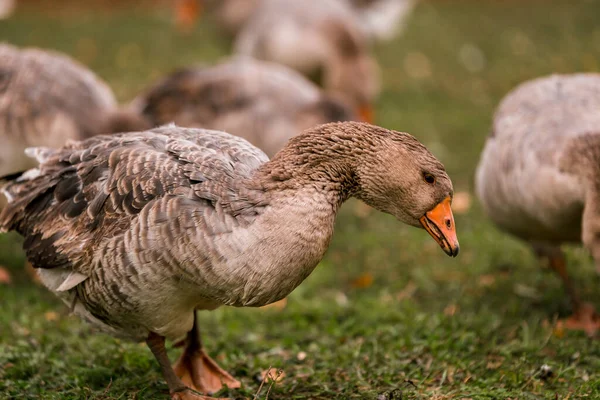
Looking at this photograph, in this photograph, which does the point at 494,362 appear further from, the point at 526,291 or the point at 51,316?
the point at 51,316

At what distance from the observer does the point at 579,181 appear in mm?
4516

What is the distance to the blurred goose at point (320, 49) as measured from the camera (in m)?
9.16

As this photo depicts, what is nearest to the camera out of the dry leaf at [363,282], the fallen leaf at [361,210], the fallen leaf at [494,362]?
the fallen leaf at [494,362]

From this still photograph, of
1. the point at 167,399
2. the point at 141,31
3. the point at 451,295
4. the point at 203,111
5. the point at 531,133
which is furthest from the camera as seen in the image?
the point at 141,31

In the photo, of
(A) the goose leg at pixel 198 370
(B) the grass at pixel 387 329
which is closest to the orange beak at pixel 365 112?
(B) the grass at pixel 387 329

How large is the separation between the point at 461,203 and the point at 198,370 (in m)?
4.25

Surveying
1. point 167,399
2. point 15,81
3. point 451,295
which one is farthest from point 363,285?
point 15,81

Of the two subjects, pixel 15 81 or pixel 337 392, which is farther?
pixel 15 81

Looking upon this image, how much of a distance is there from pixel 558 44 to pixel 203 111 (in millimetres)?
8266

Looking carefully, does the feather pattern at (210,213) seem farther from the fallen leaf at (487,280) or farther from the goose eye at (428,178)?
the fallen leaf at (487,280)

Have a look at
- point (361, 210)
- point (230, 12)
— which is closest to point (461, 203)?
point (361, 210)

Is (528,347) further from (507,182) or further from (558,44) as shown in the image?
(558,44)

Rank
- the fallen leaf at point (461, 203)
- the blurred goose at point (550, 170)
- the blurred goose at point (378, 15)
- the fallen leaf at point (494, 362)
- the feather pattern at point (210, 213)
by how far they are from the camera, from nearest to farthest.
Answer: the feather pattern at point (210, 213) < the fallen leaf at point (494, 362) < the blurred goose at point (550, 170) < the fallen leaf at point (461, 203) < the blurred goose at point (378, 15)

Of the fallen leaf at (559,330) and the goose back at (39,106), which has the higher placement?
the goose back at (39,106)
